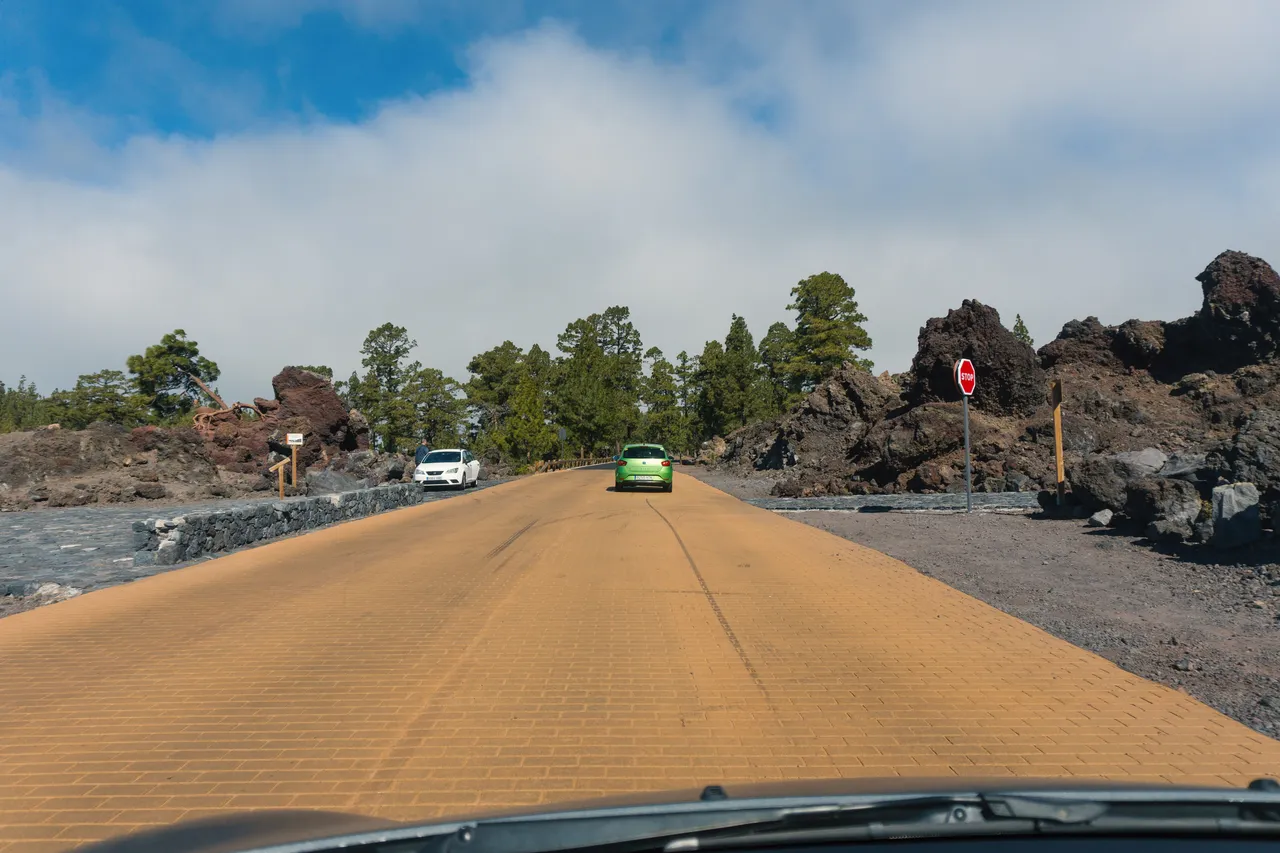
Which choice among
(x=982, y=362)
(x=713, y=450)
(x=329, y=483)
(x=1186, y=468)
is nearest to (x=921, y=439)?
(x=982, y=362)

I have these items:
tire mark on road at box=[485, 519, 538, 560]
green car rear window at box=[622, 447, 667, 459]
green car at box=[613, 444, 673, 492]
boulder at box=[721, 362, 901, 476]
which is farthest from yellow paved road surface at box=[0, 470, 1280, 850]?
boulder at box=[721, 362, 901, 476]

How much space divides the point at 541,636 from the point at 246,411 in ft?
155

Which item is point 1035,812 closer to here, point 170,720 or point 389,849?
point 389,849

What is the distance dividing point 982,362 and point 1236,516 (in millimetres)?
19200

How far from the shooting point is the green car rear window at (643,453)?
3083 cm

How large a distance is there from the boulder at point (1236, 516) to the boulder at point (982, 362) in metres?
18.6

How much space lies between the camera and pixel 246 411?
48.8 metres

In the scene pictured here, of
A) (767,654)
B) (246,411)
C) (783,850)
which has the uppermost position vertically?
(246,411)

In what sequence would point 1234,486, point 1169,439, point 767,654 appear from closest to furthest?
point 767,654, point 1234,486, point 1169,439

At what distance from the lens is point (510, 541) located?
15.1 m

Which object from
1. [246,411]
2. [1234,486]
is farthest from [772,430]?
[1234,486]

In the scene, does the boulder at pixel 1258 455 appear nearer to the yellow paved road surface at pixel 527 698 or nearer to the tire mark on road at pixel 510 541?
the yellow paved road surface at pixel 527 698

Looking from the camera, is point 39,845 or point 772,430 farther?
point 772,430

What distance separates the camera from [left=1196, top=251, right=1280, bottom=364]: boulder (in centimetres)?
2791
